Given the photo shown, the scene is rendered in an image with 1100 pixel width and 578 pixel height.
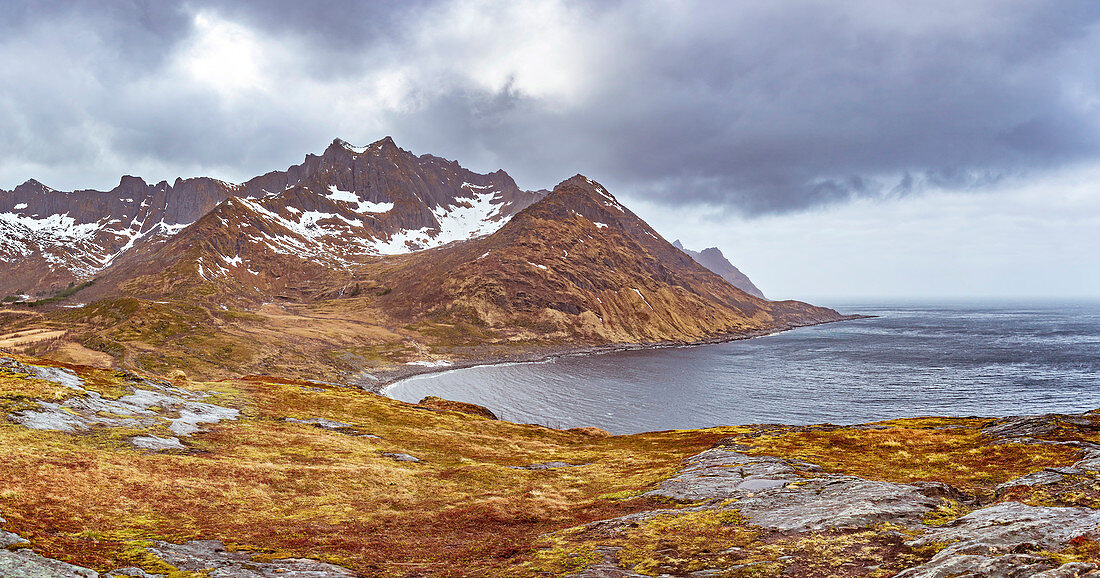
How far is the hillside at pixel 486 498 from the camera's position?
16688mm

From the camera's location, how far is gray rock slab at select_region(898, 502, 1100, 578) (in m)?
12.7

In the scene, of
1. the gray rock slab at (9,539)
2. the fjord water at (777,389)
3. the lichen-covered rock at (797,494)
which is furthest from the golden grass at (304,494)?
the fjord water at (777,389)

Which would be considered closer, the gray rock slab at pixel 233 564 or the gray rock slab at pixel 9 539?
the gray rock slab at pixel 9 539

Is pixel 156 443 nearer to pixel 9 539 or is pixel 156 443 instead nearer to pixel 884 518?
pixel 9 539

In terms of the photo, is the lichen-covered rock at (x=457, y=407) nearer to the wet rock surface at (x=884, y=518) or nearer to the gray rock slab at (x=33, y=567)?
the wet rock surface at (x=884, y=518)

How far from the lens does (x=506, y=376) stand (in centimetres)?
17562

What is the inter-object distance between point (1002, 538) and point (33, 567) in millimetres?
27896

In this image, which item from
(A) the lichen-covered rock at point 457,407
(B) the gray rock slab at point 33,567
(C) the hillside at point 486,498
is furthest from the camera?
(A) the lichen-covered rock at point 457,407

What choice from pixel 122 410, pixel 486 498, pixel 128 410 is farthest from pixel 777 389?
pixel 122 410

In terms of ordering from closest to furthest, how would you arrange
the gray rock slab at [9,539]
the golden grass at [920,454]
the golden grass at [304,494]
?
the gray rock slab at [9,539], the golden grass at [304,494], the golden grass at [920,454]

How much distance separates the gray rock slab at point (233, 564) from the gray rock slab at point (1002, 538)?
19188 mm

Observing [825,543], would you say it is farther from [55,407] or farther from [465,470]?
[55,407]

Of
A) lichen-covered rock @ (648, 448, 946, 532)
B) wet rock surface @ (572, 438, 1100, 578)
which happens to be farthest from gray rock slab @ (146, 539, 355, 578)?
lichen-covered rock @ (648, 448, 946, 532)

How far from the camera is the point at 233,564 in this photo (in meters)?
17.8
